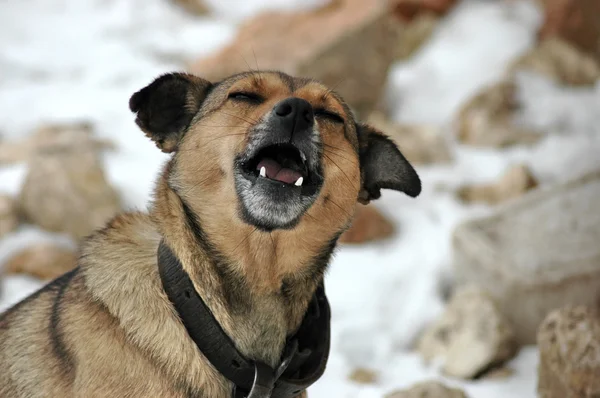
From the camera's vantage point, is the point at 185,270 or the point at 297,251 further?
the point at 297,251

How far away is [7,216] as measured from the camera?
17.7 ft

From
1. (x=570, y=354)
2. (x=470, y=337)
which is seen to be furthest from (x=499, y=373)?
(x=570, y=354)

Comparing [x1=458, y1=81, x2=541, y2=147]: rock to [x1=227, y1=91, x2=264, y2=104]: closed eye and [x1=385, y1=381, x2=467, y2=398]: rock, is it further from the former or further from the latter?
[x1=227, y1=91, x2=264, y2=104]: closed eye

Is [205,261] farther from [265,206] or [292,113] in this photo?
[292,113]

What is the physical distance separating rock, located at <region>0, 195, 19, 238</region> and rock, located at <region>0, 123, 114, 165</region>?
0.47 metres

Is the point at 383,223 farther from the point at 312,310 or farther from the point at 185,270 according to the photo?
the point at 185,270

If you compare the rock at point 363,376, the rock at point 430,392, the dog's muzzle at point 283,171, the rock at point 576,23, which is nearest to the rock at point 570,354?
the rock at point 430,392

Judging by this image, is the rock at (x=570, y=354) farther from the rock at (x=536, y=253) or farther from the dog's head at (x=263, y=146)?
the dog's head at (x=263, y=146)

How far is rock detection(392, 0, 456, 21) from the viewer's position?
8750mm

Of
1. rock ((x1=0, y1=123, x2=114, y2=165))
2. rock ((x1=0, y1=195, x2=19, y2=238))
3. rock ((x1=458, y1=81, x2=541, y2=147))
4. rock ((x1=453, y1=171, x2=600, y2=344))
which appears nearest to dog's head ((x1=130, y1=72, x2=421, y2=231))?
rock ((x1=453, y1=171, x2=600, y2=344))

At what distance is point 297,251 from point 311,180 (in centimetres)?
28

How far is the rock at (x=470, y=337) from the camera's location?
4133mm

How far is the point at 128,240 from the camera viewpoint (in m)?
2.74

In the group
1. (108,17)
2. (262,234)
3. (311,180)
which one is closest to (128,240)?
(262,234)
